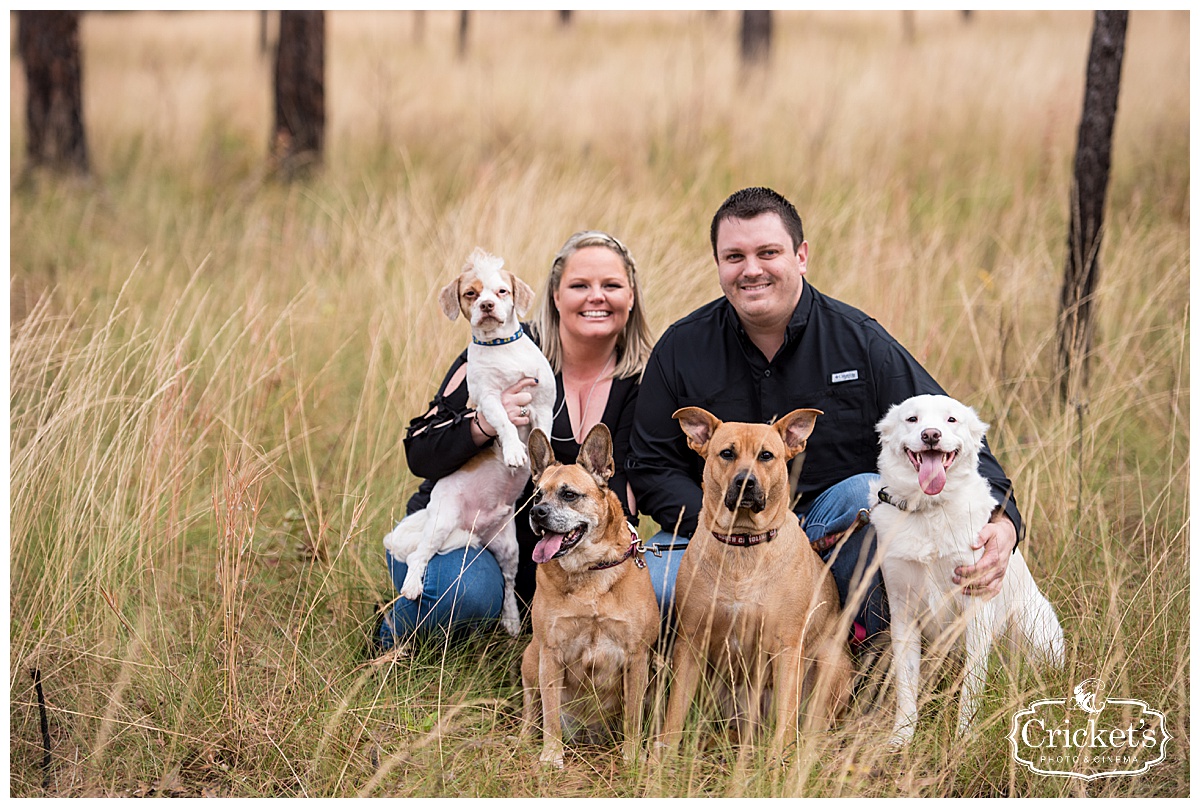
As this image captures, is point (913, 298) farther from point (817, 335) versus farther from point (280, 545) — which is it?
point (280, 545)

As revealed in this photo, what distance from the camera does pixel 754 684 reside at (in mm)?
3203

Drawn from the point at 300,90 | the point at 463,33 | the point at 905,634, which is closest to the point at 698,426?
the point at 905,634

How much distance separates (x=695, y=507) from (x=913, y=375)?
2.99 ft

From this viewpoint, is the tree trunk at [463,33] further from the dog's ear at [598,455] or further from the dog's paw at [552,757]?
the dog's paw at [552,757]

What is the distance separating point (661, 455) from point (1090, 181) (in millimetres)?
3060

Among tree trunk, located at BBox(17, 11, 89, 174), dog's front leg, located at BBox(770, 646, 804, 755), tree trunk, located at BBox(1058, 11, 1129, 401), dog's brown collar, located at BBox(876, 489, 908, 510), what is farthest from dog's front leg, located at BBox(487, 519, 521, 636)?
tree trunk, located at BBox(17, 11, 89, 174)

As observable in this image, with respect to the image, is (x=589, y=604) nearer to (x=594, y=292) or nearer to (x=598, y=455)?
(x=598, y=455)

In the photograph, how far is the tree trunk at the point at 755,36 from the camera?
11125mm

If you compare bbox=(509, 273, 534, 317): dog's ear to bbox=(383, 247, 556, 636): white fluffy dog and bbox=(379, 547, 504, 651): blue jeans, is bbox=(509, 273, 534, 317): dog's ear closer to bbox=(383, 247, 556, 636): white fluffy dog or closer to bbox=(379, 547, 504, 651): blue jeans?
bbox=(383, 247, 556, 636): white fluffy dog

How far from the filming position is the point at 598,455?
10.3ft

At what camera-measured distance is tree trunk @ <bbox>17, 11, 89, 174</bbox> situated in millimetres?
8711

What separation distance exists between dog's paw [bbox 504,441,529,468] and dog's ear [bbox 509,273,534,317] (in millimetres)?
489

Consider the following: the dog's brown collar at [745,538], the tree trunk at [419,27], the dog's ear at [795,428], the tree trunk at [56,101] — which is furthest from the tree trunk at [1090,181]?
the tree trunk at [419,27]

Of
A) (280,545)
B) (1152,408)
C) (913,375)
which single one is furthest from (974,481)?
(280,545)
